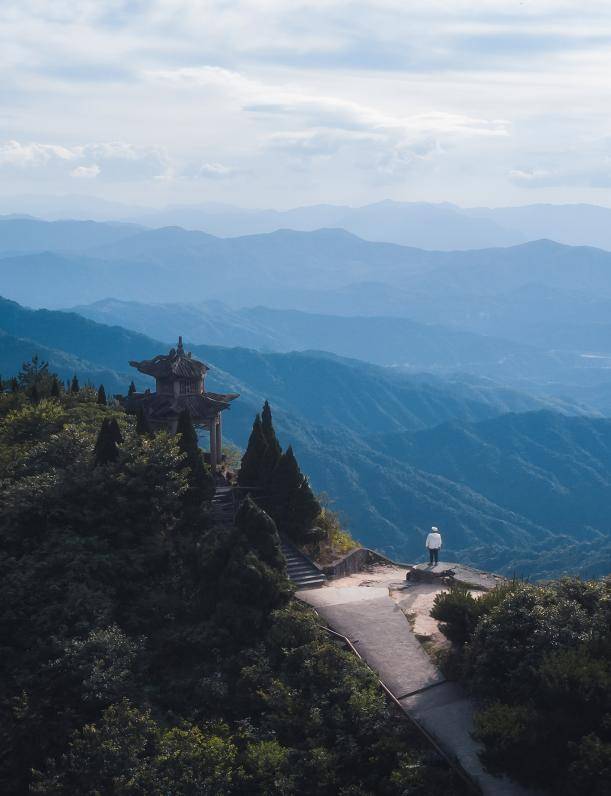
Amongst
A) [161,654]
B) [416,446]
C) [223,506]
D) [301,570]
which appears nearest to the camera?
[161,654]

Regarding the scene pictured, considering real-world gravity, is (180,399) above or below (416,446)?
above

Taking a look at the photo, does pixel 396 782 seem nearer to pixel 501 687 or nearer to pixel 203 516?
pixel 501 687

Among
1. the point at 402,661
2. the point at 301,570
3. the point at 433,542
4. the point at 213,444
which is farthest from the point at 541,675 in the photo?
the point at 213,444

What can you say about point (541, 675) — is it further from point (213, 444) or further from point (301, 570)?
point (213, 444)

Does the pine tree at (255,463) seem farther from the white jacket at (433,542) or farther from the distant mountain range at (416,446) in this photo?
the distant mountain range at (416,446)

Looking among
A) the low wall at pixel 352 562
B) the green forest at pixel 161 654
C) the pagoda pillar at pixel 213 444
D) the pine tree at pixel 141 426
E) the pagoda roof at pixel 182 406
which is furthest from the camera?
the pagoda pillar at pixel 213 444

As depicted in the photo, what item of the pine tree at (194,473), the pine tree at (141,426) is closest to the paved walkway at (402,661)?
the pine tree at (194,473)
